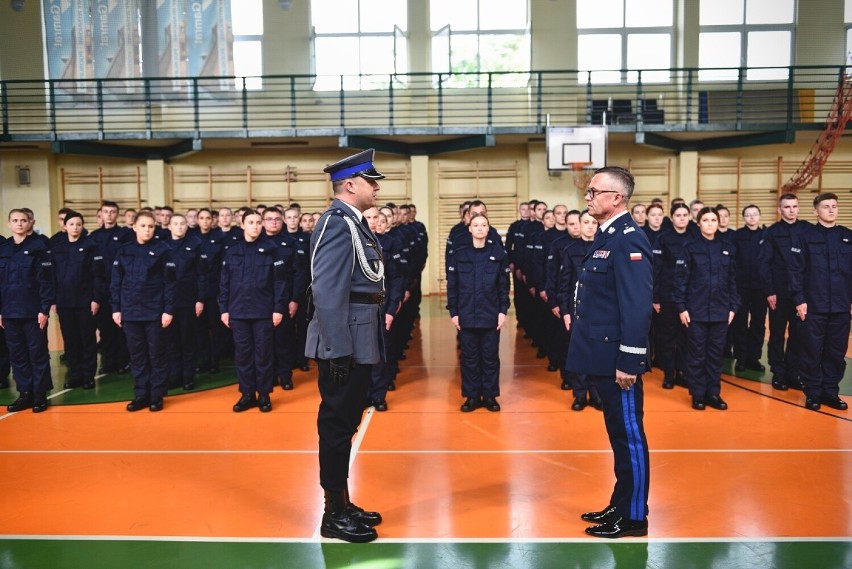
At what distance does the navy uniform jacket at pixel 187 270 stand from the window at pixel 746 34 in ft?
41.1

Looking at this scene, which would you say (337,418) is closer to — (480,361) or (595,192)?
(595,192)

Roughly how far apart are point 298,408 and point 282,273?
126 centimetres

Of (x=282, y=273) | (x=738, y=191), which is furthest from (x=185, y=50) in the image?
(x=738, y=191)

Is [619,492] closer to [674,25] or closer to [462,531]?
[462,531]

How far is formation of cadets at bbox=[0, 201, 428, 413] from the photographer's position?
249 inches

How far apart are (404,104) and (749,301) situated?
32.3ft

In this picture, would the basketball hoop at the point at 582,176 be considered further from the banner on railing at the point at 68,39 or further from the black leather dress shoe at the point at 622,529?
the banner on railing at the point at 68,39

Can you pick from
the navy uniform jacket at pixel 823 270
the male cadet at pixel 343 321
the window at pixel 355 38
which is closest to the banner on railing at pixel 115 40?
the window at pixel 355 38

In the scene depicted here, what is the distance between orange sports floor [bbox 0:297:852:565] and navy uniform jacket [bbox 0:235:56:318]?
970 mm

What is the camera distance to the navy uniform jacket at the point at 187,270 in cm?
739

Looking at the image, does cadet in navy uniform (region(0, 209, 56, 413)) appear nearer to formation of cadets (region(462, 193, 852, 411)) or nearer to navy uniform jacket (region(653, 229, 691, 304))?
formation of cadets (region(462, 193, 852, 411))

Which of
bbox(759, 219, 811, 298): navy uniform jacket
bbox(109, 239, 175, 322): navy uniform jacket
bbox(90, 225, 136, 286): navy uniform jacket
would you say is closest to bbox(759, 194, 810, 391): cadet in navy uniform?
bbox(759, 219, 811, 298): navy uniform jacket

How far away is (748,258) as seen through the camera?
8148 millimetres

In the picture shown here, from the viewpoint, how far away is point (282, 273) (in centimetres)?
660
